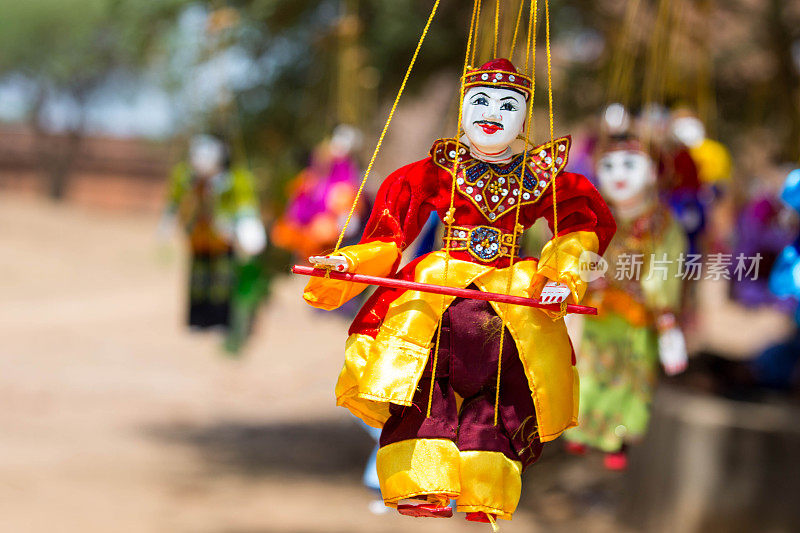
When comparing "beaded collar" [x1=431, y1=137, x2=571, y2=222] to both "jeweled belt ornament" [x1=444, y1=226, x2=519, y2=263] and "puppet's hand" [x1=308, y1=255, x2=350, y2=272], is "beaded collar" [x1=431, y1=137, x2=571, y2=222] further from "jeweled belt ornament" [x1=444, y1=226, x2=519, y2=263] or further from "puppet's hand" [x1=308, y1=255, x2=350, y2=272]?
"puppet's hand" [x1=308, y1=255, x2=350, y2=272]

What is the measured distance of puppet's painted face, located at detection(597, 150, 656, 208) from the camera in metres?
2.49

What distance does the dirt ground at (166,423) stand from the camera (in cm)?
670

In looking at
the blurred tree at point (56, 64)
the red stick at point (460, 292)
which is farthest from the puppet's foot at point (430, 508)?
the blurred tree at point (56, 64)

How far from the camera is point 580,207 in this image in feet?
5.98

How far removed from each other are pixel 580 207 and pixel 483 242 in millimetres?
188

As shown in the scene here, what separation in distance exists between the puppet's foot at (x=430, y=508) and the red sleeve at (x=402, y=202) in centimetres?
46

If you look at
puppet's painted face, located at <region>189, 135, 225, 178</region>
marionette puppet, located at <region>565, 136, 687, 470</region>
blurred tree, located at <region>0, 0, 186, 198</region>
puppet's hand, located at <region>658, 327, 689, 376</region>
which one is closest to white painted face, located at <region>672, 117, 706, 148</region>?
marionette puppet, located at <region>565, 136, 687, 470</region>

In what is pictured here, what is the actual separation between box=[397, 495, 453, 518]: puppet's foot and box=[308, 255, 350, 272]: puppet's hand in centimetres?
43

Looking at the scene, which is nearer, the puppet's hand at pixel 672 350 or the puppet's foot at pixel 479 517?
the puppet's foot at pixel 479 517

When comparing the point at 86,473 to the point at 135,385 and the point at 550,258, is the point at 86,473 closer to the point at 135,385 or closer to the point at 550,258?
the point at 135,385

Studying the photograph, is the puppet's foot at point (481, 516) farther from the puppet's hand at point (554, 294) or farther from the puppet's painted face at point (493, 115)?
the puppet's painted face at point (493, 115)

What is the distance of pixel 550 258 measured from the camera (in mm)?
1737

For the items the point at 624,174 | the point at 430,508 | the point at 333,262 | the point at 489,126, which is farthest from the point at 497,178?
the point at 624,174

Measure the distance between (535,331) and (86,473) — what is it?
6179mm
